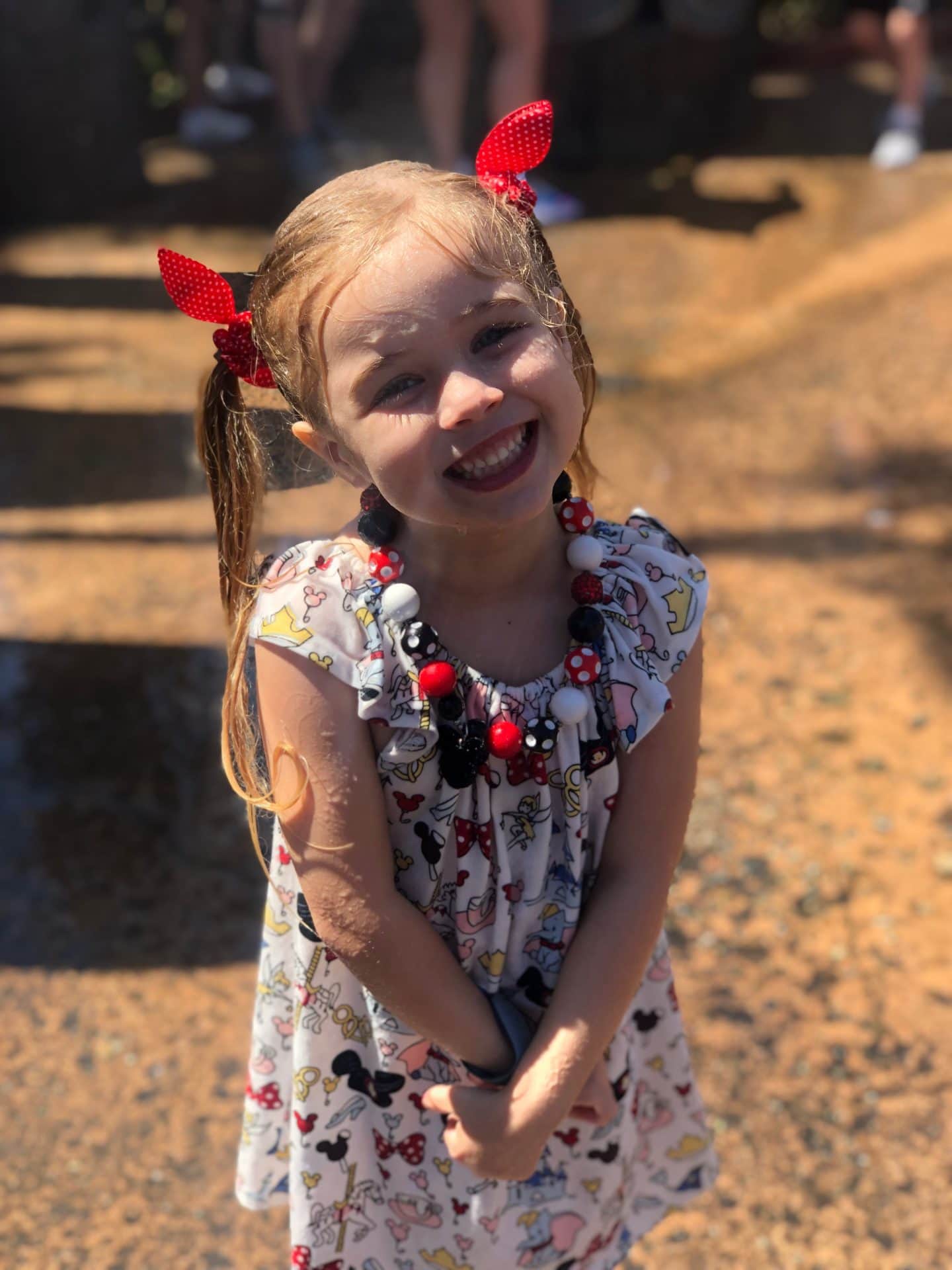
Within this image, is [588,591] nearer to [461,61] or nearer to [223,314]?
[223,314]

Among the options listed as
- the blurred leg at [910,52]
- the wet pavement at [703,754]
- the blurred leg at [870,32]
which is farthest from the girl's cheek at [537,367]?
the blurred leg at [870,32]

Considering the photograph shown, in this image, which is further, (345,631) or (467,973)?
(467,973)

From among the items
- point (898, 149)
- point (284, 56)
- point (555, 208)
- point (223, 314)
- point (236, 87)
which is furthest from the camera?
point (236, 87)

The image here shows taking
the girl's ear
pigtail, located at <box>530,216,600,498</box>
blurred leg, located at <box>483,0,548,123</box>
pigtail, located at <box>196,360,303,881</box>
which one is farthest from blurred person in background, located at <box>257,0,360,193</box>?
the girl's ear

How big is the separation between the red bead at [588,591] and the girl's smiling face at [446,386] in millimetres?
165

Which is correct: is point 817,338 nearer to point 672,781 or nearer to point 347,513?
point 347,513

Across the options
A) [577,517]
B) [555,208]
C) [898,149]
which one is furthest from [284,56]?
[577,517]

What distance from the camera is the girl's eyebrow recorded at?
3.73 ft

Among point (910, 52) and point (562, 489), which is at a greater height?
point (562, 489)

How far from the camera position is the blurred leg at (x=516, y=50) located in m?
4.91

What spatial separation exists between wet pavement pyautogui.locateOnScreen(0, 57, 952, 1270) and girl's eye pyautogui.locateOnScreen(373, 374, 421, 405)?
103 centimetres

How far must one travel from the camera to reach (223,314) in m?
1.32

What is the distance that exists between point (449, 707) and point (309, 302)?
0.40 metres

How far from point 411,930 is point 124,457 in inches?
120
